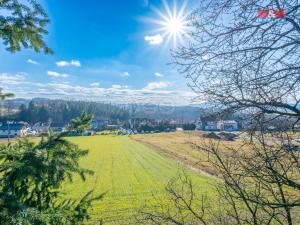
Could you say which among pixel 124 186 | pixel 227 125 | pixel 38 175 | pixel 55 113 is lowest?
pixel 124 186

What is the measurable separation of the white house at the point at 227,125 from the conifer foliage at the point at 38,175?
5.84ft

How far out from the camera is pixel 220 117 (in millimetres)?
2650

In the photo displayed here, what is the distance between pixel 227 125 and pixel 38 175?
213 cm

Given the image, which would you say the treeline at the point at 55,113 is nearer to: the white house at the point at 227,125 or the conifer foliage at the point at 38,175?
the conifer foliage at the point at 38,175

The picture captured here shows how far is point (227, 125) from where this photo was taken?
9.91 feet

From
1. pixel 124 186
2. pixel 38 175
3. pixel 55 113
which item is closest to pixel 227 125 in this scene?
pixel 38 175

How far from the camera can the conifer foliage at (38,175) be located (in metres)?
2.55

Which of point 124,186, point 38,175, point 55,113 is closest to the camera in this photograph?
point 38,175

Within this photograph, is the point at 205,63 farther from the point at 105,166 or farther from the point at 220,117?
the point at 105,166

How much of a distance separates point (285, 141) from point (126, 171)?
2896 cm

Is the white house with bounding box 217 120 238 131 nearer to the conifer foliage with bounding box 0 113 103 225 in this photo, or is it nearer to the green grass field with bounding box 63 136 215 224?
the conifer foliage with bounding box 0 113 103 225

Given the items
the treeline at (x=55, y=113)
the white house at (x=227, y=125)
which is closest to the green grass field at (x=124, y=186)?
the white house at (x=227, y=125)

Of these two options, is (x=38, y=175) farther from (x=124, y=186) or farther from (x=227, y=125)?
(x=124, y=186)

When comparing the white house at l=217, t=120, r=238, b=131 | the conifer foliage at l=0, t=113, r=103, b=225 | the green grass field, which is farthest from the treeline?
the white house at l=217, t=120, r=238, b=131
